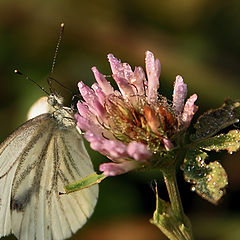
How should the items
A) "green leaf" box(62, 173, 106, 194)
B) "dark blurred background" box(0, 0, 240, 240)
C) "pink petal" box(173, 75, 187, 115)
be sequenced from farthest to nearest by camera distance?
"dark blurred background" box(0, 0, 240, 240), "pink petal" box(173, 75, 187, 115), "green leaf" box(62, 173, 106, 194)

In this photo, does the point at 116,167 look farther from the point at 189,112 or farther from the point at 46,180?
the point at 46,180

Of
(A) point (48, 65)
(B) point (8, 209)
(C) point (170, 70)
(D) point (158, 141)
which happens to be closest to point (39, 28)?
(A) point (48, 65)

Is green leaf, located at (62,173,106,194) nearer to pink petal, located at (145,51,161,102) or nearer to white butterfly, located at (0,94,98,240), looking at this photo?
pink petal, located at (145,51,161,102)

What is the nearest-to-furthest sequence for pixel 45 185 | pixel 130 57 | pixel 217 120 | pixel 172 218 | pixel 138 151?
pixel 138 151 < pixel 172 218 < pixel 217 120 < pixel 45 185 < pixel 130 57

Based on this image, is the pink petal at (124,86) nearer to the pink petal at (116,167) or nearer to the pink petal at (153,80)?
the pink petal at (153,80)

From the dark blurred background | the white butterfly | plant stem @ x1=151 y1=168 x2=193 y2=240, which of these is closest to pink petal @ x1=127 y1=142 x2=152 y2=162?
plant stem @ x1=151 y1=168 x2=193 y2=240

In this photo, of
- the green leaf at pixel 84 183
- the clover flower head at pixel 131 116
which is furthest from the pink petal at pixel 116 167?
the green leaf at pixel 84 183

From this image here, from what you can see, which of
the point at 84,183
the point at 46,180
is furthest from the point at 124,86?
the point at 46,180

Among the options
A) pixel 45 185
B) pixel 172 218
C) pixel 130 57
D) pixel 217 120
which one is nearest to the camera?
pixel 172 218

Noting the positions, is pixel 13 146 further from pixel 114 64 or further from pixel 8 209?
pixel 114 64
